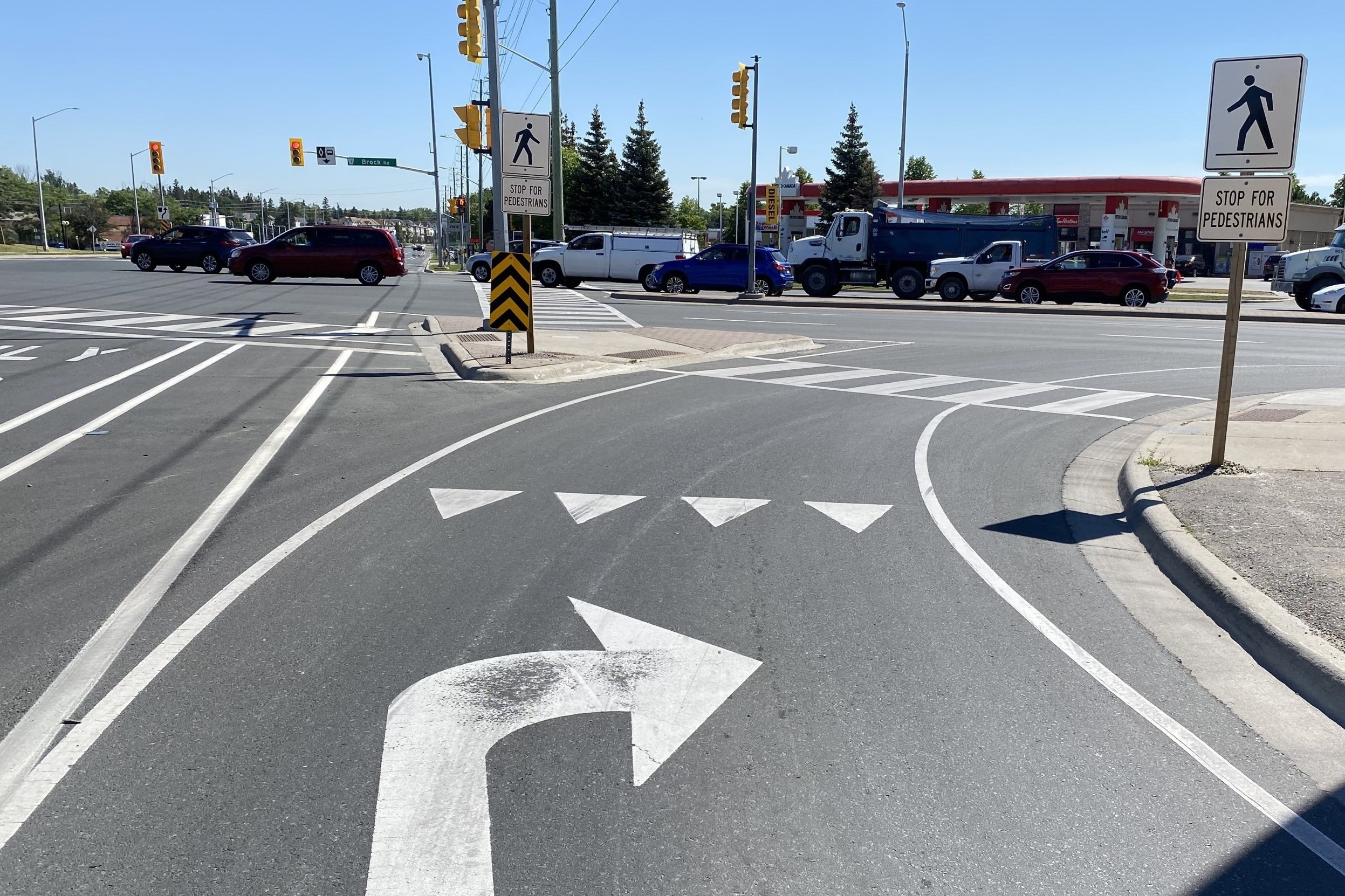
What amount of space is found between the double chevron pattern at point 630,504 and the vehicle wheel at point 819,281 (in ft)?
93.0

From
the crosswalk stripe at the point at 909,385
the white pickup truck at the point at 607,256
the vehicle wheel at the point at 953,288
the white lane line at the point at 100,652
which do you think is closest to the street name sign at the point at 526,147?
the crosswalk stripe at the point at 909,385

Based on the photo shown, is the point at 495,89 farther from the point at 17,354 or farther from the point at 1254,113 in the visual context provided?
the point at 1254,113

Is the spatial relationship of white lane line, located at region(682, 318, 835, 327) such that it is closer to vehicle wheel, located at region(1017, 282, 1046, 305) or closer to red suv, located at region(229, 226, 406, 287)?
vehicle wheel, located at region(1017, 282, 1046, 305)

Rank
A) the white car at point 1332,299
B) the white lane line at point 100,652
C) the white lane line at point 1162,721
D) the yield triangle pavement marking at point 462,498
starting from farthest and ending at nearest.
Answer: the white car at point 1332,299, the yield triangle pavement marking at point 462,498, the white lane line at point 100,652, the white lane line at point 1162,721

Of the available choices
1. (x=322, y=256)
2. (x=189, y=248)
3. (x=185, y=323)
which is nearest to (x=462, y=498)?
(x=185, y=323)

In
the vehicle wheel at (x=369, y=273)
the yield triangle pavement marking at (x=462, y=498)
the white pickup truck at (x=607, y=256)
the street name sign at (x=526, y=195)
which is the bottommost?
the yield triangle pavement marking at (x=462, y=498)

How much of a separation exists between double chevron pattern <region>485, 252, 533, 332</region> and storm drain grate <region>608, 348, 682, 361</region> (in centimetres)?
191

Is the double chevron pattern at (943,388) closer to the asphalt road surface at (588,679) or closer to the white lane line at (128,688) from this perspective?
the asphalt road surface at (588,679)

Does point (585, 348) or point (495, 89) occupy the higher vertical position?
point (495, 89)

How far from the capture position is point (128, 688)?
426 cm

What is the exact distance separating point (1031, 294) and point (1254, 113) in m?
25.6

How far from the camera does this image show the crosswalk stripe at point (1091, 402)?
12.3 m

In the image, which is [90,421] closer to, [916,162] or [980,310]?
[980,310]

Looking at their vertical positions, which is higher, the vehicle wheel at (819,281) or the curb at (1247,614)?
the vehicle wheel at (819,281)
